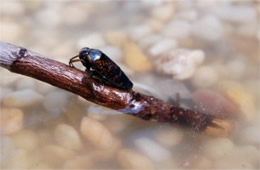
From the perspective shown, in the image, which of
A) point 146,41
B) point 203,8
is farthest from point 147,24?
point 203,8

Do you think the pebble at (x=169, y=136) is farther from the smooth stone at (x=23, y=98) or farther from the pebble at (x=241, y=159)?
the smooth stone at (x=23, y=98)

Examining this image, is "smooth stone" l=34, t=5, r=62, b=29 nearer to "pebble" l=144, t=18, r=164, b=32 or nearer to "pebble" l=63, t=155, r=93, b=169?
"pebble" l=144, t=18, r=164, b=32

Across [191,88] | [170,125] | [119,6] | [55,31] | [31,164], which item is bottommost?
[31,164]

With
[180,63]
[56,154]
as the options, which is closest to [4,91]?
[56,154]

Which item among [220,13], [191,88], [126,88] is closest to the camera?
[126,88]

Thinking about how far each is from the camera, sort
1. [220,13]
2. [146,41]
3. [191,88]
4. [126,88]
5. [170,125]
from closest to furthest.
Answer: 1. [126,88]
2. [170,125]
3. [191,88]
4. [146,41]
5. [220,13]

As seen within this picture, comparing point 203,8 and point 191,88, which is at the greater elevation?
Answer: point 203,8

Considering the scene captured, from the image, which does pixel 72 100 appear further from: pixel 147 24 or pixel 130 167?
pixel 147 24

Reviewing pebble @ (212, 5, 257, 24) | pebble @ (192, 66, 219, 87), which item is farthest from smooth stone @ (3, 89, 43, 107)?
pebble @ (212, 5, 257, 24)

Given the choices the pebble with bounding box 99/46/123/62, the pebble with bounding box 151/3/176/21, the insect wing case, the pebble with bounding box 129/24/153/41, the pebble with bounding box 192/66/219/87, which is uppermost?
the pebble with bounding box 151/3/176/21
